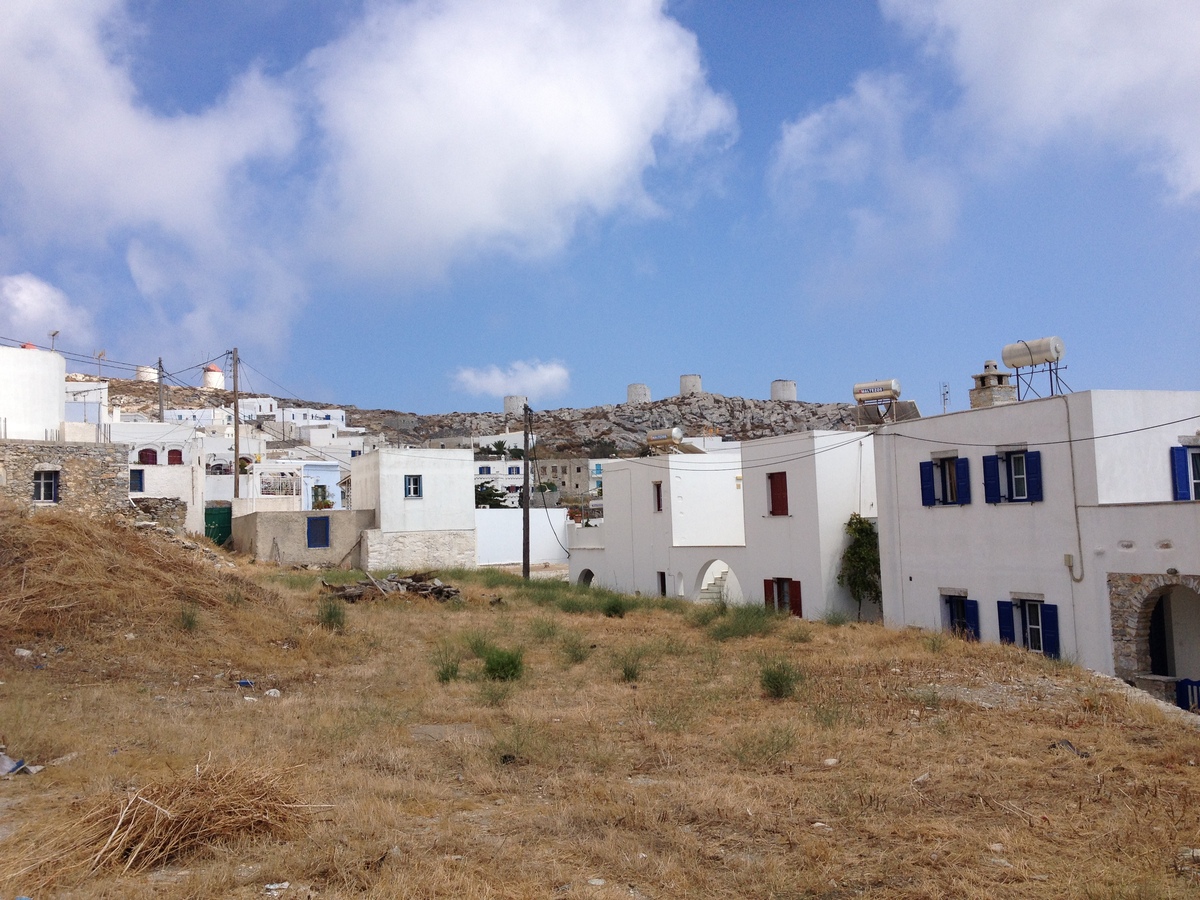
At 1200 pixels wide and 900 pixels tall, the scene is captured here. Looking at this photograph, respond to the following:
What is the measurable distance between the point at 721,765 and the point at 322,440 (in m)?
79.5

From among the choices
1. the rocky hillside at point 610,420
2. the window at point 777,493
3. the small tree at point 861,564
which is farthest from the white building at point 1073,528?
the rocky hillside at point 610,420

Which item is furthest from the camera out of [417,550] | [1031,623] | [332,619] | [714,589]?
[417,550]

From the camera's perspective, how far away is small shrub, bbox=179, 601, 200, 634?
16922 mm

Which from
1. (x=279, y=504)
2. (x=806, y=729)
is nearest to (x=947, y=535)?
(x=806, y=729)

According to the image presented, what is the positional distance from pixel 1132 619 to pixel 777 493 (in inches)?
505

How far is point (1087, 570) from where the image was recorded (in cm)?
1914

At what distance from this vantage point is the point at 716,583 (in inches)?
1369

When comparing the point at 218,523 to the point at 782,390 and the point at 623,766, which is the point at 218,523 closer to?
the point at 623,766

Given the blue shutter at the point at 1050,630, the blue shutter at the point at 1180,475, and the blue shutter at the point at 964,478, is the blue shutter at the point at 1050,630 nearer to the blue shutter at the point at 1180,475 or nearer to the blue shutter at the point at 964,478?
the blue shutter at the point at 964,478

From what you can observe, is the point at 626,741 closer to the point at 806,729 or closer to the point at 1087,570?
the point at 806,729

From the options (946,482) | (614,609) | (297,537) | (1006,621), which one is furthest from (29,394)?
(1006,621)

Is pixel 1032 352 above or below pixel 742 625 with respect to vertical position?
above

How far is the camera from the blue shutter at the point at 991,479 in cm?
2167

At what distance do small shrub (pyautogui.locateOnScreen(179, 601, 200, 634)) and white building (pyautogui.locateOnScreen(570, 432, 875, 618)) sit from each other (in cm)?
1800
